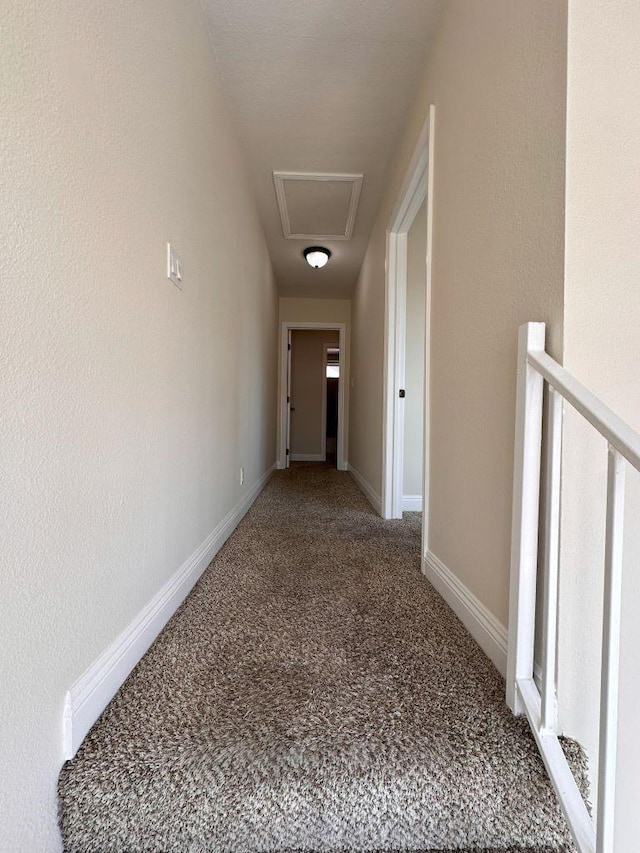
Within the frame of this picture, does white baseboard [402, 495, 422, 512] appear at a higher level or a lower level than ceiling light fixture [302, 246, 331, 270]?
lower

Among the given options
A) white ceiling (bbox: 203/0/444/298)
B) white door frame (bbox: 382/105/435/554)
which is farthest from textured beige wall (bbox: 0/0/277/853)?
white door frame (bbox: 382/105/435/554)

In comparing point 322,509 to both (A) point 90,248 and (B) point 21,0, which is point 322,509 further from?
(B) point 21,0

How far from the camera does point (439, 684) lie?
3.33 ft

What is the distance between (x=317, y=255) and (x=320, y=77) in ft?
6.40

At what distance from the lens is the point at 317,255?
13.0 feet

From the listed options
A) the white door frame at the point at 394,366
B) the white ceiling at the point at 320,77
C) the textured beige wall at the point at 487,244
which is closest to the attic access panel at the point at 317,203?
the white ceiling at the point at 320,77

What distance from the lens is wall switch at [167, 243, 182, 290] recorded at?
134 cm

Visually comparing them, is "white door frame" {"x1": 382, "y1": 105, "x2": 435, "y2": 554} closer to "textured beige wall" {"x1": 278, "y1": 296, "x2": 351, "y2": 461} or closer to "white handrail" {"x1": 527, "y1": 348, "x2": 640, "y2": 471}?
"white handrail" {"x1": 527, "y1": 348, "x2": 640, "y2": 471}

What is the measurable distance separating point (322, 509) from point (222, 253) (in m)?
1.77

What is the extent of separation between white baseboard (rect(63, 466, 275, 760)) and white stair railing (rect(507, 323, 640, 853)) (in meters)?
0.88

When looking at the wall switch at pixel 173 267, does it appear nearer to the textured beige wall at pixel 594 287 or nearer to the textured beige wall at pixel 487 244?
the textured beige wall at pixel 487 244

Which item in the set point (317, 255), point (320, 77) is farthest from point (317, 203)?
point (320, 77)

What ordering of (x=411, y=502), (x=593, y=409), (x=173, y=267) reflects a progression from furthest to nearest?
1. (x=411, y=502)
2. (x=173, y=267)
3. (x=593, y=409)

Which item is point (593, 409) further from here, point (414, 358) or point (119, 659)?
point (414, 358)
